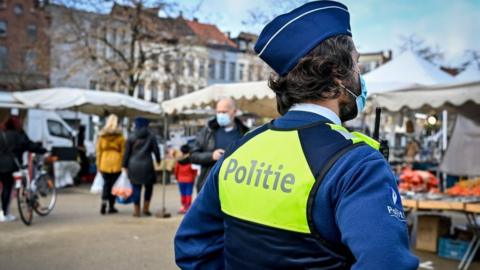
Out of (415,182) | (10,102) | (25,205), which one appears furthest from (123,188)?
(10,102)

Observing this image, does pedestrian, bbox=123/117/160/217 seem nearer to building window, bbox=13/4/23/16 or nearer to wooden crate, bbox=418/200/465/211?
wooden crate, bbox=418/200/465/211

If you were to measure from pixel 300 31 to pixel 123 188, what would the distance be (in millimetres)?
8628

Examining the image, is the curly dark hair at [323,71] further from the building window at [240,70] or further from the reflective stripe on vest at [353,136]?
the building window at [240,70]

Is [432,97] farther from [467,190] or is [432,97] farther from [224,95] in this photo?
[224,95]

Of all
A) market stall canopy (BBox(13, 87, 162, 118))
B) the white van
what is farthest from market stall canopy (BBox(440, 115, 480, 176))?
the white van

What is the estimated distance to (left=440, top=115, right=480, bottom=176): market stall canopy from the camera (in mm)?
10656

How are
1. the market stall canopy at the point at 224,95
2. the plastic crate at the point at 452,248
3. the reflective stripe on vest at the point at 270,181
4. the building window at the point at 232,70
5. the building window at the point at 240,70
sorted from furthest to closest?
the building window at the point at 232,70
the building window at the point at 240,70
the market stall canopy at the point at 224,95
the plastic crate at the point at 452,248
the reflective stripe on vest at the point at 270,181

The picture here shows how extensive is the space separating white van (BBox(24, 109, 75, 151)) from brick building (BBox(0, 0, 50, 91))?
74.9ft

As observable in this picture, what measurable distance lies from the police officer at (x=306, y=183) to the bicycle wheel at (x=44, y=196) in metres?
8.54

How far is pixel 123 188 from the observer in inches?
384

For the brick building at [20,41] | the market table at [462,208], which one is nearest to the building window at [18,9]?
the brick building at [20,41]

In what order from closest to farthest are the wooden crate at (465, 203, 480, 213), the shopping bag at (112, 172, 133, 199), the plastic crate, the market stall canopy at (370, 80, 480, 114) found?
the wooden crate at (465, 203, 480, 213), the market stall canopy at (370, 80, 480, 114), the plastic crate, the shopping bag at (112, 172, 133, 199)

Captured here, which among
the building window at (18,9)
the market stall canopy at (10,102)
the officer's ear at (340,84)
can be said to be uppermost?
the building window at (18,9)

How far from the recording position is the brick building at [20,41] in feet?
144
